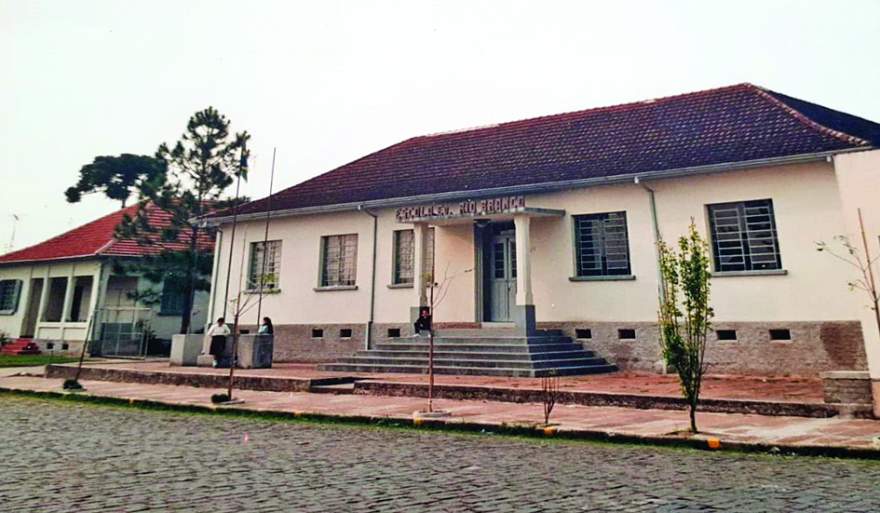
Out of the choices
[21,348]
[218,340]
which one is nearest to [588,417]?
[218,340]

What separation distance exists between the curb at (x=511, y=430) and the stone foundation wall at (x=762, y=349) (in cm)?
745

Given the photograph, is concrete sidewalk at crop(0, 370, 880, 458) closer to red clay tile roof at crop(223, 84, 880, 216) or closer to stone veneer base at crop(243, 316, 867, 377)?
stone veneer base at crop(243, 316, 867, 377)

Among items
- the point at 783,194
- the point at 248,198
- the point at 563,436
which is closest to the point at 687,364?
the point at 563,436

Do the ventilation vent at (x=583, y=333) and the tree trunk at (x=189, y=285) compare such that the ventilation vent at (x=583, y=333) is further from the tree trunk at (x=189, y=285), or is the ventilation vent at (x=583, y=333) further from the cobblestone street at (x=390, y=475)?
the tree trunk at (x=189, y=285)

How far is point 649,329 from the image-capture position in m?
14.3

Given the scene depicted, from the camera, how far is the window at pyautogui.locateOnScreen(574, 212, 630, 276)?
1520cm

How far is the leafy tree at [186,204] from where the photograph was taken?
77.1 ft

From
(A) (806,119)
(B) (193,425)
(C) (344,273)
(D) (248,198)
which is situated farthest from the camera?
(D) (248,198)

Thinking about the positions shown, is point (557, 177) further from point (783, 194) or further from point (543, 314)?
point (783, 194)

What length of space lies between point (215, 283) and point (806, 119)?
1900 cm

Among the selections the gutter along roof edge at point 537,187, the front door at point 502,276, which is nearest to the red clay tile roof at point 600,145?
the gutter along roof edge at point 537,187

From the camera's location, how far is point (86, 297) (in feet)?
93.9

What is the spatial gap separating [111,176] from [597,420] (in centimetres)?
4725

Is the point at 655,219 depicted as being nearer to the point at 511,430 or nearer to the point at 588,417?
the point at 588,417
